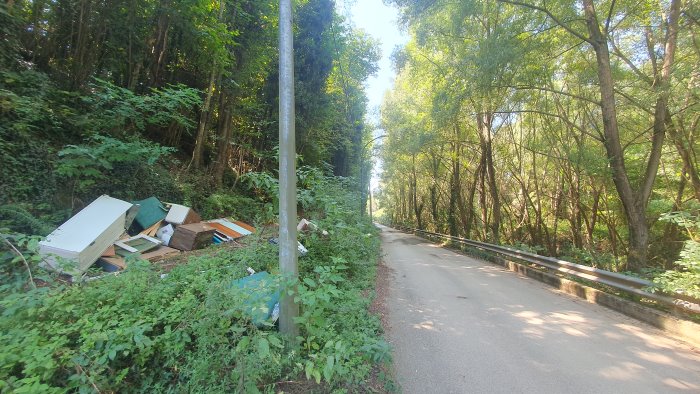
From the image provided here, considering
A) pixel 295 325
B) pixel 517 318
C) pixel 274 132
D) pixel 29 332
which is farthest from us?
pixel 274 132

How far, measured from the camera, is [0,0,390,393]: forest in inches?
108

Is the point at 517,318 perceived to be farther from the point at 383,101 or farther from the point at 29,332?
the point at 383,101

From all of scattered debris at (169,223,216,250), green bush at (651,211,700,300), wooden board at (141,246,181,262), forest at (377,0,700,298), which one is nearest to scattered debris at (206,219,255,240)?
scattered debris at (169,223,216,250)

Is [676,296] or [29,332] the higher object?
[676,296]

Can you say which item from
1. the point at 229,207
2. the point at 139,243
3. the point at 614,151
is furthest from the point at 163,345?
the point at 614,151

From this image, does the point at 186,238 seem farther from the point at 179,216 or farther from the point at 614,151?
the point at 614,151

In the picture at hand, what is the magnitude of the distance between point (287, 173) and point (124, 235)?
593 centimetres

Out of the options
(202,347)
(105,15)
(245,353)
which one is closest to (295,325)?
(245,353)

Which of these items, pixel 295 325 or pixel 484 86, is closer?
pixel 295 325

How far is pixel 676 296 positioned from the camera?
469 cm

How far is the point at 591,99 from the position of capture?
9.52 meters

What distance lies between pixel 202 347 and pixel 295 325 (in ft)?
2.91

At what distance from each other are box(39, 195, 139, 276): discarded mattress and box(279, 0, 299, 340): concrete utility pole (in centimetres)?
392

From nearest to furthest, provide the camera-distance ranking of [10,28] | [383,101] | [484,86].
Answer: [10,28]
[484,86]
[383,101]
